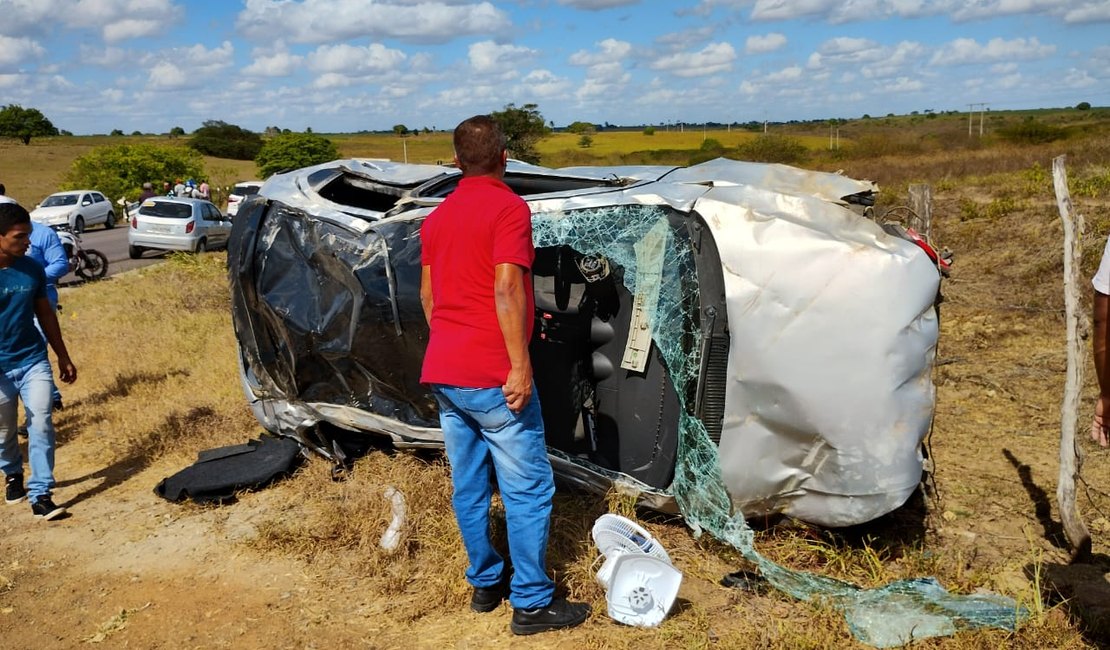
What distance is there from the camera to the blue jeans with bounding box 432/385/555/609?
9.72 feet

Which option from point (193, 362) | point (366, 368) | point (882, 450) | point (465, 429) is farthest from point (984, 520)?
point (193, 362)

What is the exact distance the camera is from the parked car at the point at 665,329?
3.16 metres

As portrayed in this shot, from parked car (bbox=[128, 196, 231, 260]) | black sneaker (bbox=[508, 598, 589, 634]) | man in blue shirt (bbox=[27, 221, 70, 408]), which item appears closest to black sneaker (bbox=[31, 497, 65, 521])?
man in blue shirt (bbox=[27, 221, 70, 408])

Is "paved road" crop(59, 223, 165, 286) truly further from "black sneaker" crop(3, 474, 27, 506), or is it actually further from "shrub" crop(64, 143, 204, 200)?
"black sneaker" crop(3, 474, 27, 506)

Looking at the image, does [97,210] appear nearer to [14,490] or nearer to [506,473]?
[14,490]

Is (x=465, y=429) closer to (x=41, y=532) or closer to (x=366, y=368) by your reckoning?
(x=366, y=368)

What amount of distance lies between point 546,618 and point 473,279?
1334 millimetres

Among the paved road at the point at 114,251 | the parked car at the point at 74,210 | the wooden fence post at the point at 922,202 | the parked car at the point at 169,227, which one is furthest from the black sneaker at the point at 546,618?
the parked car at the point at 74,210

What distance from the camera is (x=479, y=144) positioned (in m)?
→ 2.89

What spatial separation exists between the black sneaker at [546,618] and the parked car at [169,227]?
1721 centimetres

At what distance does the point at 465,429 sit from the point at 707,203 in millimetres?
1374

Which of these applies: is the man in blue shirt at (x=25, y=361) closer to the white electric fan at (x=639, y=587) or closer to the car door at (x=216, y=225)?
the white electric fan at (x=639, y=587)

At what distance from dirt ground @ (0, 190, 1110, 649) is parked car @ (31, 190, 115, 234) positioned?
22082 mm

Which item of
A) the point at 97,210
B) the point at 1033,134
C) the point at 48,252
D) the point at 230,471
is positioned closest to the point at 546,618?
the point at 230,471
